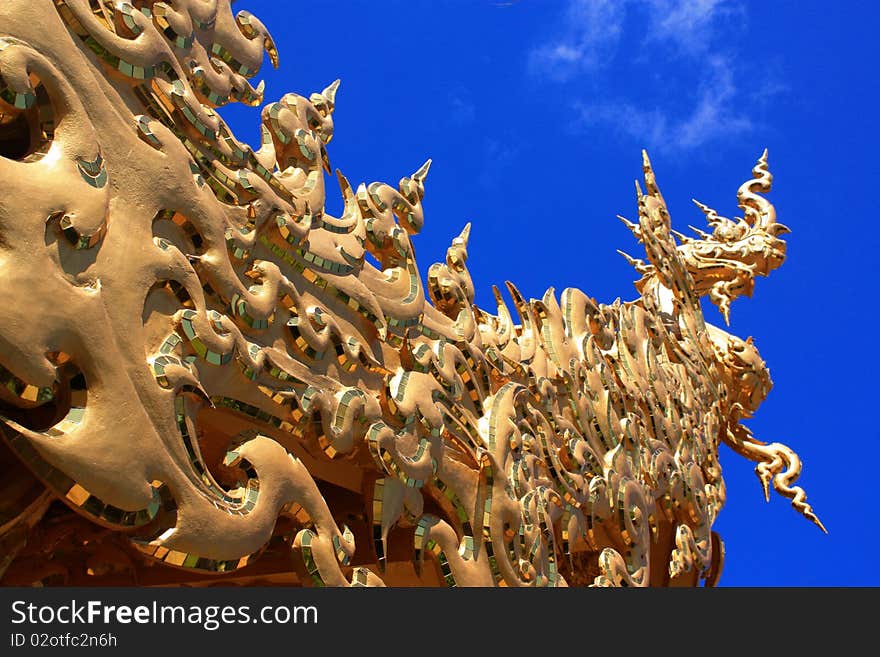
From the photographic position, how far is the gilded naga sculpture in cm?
104

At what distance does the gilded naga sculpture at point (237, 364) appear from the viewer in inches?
41.1

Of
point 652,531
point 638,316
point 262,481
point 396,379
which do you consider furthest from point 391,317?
point 638,316

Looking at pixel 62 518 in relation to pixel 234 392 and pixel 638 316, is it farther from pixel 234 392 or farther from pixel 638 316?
pixel 638 316

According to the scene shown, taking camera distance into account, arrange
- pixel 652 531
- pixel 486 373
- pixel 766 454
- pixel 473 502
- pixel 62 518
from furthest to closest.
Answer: pixel 766 454, pixel 652 531, pixel 486 373, pixel 473 502, pixel 62 518

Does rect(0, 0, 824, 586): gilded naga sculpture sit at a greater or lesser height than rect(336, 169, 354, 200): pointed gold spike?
lesser

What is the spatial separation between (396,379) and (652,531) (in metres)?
1.09

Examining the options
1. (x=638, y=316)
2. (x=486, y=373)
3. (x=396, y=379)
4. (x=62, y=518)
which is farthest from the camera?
(x=638, y=316)

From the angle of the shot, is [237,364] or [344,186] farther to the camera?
[344,186]

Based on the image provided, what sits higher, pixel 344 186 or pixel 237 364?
pixel 344 186

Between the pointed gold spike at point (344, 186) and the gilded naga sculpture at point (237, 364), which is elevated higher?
the pointed gold spike at point (344, 186)

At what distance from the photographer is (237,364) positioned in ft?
4.11

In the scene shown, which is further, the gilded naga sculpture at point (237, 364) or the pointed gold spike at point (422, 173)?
the pointed gold spike at point (422, 173)

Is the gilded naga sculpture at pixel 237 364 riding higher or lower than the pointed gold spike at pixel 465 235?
lower

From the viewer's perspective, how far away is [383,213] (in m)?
1.69
